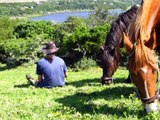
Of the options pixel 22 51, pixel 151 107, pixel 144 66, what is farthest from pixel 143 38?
pixel 22 51

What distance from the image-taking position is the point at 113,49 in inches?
436

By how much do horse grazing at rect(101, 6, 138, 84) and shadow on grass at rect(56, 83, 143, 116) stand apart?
1150 mm

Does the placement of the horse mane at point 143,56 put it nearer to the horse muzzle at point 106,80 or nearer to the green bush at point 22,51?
the horse muzzle at point 106,80

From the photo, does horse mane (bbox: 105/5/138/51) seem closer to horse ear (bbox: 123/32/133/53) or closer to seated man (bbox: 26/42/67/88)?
seated man (bbox: 26/42/67/88)

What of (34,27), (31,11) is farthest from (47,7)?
(34,27)

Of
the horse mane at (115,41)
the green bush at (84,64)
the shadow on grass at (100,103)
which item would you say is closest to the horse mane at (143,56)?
the shadow on grass at (100,103)

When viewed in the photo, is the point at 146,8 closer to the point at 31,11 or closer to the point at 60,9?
the point at 31,11

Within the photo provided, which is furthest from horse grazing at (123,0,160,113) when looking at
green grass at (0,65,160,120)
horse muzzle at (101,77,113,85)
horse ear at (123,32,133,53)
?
horse muzzle at (101,77,113,85)

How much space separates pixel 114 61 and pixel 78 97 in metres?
2.59

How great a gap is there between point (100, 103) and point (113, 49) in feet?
12.1

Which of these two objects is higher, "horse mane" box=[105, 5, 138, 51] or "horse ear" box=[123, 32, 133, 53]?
"horse ear" box=[123, 32, 133, 53]

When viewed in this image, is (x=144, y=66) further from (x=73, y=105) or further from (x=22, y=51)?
(x=22, y=51)

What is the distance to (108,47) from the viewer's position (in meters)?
11.1

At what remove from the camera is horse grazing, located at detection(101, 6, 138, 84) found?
10820 millimetres
